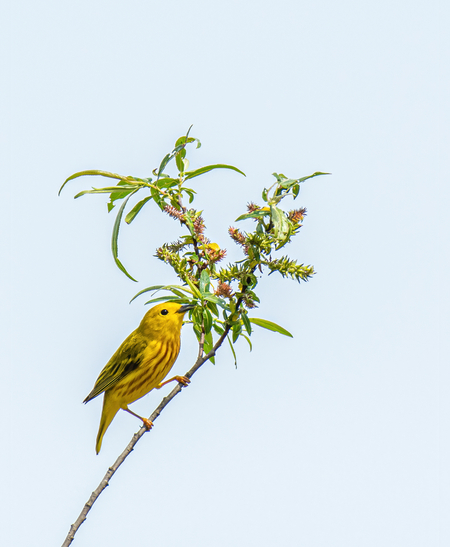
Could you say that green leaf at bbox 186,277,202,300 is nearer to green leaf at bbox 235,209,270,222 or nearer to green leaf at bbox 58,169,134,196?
green leaf at bbox 235,209,270,222

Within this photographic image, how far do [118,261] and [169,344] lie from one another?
1.43 meters

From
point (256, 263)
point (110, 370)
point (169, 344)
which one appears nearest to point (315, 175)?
point (256, 263)

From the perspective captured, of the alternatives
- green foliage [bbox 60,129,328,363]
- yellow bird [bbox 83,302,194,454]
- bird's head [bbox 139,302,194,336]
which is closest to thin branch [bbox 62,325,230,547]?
green foliage [bbox 60,129,328,363]

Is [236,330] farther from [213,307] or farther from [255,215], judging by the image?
[255,215]

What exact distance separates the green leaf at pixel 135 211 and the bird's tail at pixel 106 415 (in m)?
1.68

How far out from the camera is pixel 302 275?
2.17 m

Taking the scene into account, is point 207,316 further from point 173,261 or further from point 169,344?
point 169,344

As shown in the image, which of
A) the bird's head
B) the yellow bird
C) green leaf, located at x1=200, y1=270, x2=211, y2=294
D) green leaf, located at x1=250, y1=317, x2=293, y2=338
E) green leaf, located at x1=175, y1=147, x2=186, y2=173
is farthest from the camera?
the bird's head

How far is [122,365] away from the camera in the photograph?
372cm

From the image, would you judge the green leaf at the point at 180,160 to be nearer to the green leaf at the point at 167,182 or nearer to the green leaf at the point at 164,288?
the green leaf at the point at 167,182

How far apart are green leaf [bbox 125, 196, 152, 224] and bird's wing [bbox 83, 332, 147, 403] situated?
1.42 meters

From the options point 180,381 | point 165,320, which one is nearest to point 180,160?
point 180,381

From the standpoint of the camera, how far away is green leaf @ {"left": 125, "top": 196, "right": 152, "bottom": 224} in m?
2.42

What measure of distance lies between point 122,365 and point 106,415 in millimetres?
432
